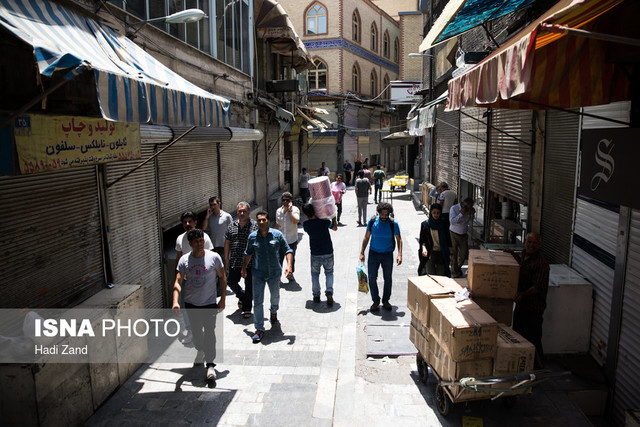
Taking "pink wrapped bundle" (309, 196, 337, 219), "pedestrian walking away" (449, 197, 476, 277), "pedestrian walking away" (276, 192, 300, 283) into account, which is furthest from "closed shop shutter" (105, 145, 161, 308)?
"pedestrian walking away" (449, 197, 476, 277)

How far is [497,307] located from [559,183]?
105 inches

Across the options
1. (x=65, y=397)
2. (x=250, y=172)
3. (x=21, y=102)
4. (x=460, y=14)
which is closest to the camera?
(x=65, y=397)

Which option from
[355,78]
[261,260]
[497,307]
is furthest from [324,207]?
[355,78]

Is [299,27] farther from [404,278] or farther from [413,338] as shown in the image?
[413,338]

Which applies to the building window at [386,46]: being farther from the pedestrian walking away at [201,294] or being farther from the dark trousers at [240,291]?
the pedestrian walking away at [201,294]

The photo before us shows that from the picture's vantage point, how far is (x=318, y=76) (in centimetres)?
3247

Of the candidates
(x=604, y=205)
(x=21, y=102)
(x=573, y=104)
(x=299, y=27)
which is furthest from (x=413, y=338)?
(x=299, y=27)

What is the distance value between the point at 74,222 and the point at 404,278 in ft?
19.9

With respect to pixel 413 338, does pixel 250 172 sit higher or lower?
higher

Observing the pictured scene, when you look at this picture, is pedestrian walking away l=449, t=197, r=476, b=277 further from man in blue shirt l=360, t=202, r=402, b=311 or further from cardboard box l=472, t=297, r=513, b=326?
cardboard box l=472, t=297, r=513, b=326

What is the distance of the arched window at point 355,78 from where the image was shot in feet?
111

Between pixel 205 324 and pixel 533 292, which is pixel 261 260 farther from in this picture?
pixel 533 292

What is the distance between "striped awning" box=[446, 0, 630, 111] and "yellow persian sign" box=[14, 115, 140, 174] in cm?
421

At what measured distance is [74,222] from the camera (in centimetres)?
584
